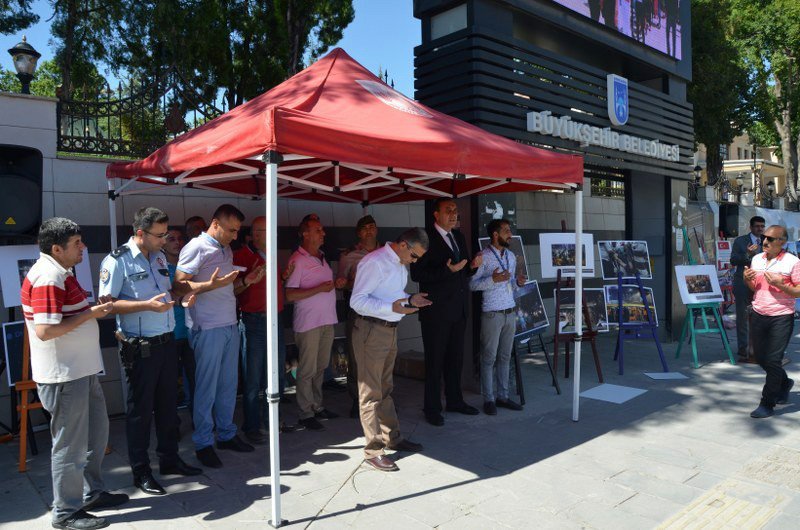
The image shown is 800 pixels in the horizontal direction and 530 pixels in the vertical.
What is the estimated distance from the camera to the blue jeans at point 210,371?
13.2 ft

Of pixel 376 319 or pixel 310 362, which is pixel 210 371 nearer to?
pixel 310 362

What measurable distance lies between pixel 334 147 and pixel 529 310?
3626 millimetres

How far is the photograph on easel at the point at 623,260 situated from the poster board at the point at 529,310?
5.51 ft

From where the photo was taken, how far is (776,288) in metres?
5.21

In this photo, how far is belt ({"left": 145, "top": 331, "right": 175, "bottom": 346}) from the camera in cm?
355

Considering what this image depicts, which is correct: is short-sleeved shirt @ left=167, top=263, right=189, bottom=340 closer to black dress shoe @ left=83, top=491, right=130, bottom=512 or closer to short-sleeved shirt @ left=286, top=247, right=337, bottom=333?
short-sleeved shirt @ left=286, top=247, right=337, bottom=333

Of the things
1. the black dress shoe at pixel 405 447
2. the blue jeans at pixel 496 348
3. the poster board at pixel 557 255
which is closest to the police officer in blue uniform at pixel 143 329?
the black dress shoe at pixel 405 447

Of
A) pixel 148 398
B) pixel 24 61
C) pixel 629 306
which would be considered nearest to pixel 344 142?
pixel 148 398

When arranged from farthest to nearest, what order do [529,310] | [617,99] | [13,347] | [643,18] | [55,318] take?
[643,18]
[617,99]
[529,310]
[13,347]
[55,318]

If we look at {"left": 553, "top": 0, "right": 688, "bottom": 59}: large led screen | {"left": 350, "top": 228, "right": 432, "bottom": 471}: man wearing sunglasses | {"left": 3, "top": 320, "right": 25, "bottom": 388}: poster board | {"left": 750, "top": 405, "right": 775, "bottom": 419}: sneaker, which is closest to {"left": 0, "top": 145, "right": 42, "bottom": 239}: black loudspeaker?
{"left": 3, "top": 320, "right": 25, "bottom": 388}: poster board

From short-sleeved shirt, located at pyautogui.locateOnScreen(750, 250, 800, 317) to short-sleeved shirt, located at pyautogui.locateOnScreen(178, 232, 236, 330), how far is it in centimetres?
484

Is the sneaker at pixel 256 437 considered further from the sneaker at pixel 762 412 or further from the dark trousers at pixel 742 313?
the dark trousers at pixel 742 313

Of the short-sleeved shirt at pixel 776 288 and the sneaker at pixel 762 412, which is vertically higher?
the short-sleeved shirt at pixel 776 288

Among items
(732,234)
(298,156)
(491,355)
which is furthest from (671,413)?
A: (732,234)
